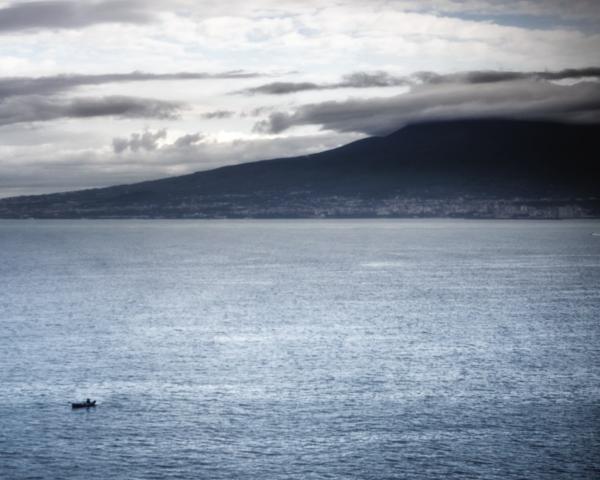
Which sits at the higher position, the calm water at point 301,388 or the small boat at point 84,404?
the small boat at point 84,404

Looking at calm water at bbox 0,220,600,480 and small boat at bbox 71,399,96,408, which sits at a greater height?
small boat at bbox 71,399,96,408

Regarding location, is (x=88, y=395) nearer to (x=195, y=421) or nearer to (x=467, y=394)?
(x=195, y=421)

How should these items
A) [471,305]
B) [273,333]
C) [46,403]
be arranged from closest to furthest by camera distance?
1. [46,403]
2. [273,333]
3. [471,305]

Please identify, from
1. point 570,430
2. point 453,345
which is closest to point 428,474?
point 570,430

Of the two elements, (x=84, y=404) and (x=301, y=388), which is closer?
(x=84, y=404)

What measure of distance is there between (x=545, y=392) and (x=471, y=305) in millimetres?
61831

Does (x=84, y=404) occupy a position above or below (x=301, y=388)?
above

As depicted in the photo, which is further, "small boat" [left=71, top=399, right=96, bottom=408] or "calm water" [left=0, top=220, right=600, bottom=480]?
"small boat" [left=71, top=399, right=96, bottom=408]

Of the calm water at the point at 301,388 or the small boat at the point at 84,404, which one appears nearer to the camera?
the calm water at the point at 301,388

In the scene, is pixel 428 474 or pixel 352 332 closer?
pixel 428 474

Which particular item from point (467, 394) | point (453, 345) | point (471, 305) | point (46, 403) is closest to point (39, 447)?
point (46, 403)

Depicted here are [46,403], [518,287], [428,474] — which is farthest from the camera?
[518,287]

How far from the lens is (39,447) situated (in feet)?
229

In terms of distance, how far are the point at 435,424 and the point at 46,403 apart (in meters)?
37.1
